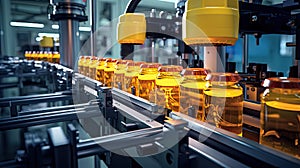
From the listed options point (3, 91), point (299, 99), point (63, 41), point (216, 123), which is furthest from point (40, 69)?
point (299, 99)

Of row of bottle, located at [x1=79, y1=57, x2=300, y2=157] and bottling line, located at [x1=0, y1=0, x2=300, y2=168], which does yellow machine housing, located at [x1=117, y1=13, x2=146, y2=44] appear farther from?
row of bottle, located at [x1=79, y1=57, x2=300, y2=157]

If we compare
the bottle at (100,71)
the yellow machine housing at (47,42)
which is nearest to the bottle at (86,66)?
the bottle at (100,71)

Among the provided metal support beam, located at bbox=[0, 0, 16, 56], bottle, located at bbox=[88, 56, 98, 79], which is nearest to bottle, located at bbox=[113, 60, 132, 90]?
bottle, located at bbox=[88, 56, 98, 79]

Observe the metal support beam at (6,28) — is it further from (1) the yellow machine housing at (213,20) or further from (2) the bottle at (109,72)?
(1) the yellow machine housing at (213,20)

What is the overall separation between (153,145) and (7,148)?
165cm

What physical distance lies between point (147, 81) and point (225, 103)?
12.9 inches

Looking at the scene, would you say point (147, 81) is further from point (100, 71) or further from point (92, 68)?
point (92, 68)

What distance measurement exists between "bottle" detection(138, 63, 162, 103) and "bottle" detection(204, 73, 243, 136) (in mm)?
269

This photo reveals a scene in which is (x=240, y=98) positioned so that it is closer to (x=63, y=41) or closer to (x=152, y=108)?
(x=152, y=108)

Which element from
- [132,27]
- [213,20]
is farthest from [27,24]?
[213,20]

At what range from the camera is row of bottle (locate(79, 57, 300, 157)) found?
44 cm

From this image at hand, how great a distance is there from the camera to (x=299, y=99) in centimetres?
45

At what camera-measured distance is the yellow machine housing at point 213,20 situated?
1.97 ft

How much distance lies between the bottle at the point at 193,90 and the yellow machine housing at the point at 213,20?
8cm
